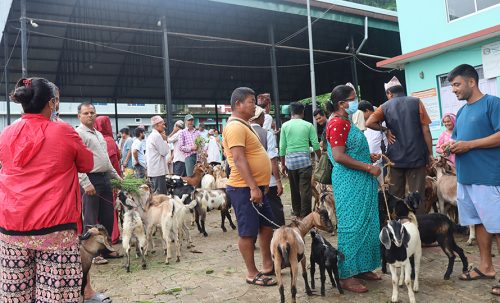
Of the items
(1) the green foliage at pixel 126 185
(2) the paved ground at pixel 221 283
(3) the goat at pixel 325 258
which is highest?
(1) the green foliage at pixel 126 185

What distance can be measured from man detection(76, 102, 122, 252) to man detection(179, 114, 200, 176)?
4477 millimetres

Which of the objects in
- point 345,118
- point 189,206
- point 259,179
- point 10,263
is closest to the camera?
point 10,263

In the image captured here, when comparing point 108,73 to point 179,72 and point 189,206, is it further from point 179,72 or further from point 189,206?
point 189,206

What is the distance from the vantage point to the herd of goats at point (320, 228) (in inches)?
147

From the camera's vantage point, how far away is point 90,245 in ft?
13.6

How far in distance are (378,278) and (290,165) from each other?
2879 millimetres

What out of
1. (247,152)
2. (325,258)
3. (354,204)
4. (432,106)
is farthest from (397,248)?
(432,106)

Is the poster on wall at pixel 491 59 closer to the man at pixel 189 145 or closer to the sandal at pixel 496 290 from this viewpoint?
the man at pixel 189 145

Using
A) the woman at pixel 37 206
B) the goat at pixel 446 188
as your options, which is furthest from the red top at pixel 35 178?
the goat at pixel 446 188

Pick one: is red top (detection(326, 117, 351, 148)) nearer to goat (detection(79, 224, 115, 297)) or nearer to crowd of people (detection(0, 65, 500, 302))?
crowd of people (detection(0, 65, 500, 302))

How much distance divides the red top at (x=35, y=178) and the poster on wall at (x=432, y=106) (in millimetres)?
10859

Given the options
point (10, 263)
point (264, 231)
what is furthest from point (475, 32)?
point (10, 263)

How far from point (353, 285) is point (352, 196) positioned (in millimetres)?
906

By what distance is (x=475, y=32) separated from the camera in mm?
10008
